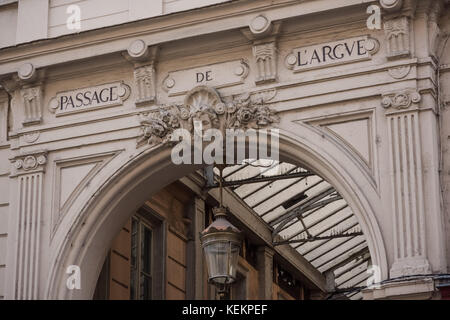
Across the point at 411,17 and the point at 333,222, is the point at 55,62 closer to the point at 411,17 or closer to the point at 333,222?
the point at 411,17

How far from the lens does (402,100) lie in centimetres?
1512

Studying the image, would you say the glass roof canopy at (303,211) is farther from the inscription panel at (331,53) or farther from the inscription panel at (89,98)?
the inscription panel at (331,53)

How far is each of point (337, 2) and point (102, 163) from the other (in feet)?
12.1

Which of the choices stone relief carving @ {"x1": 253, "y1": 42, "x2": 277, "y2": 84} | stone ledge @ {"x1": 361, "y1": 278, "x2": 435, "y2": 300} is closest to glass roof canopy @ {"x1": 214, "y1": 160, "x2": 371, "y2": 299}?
stone relief carving @ {"x1": 253, "y1": 42, "x2": 277, "y2": 84}

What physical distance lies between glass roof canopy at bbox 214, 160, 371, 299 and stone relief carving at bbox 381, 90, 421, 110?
4978mm

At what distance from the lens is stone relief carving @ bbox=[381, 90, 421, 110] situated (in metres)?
15.1

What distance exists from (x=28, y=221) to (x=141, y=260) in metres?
4.01

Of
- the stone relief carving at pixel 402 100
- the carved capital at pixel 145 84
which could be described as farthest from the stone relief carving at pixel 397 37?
the carved capital at pixel 145 84

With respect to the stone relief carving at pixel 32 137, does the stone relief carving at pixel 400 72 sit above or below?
above

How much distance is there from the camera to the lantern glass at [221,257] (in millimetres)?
14438

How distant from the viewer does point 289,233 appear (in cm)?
2470

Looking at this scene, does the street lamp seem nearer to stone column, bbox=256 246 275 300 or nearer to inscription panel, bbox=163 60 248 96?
inscription panel, bbox=163 60 248 96

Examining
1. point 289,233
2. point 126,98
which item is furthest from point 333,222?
point 126,98

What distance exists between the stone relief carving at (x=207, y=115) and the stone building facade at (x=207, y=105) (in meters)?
0.02
